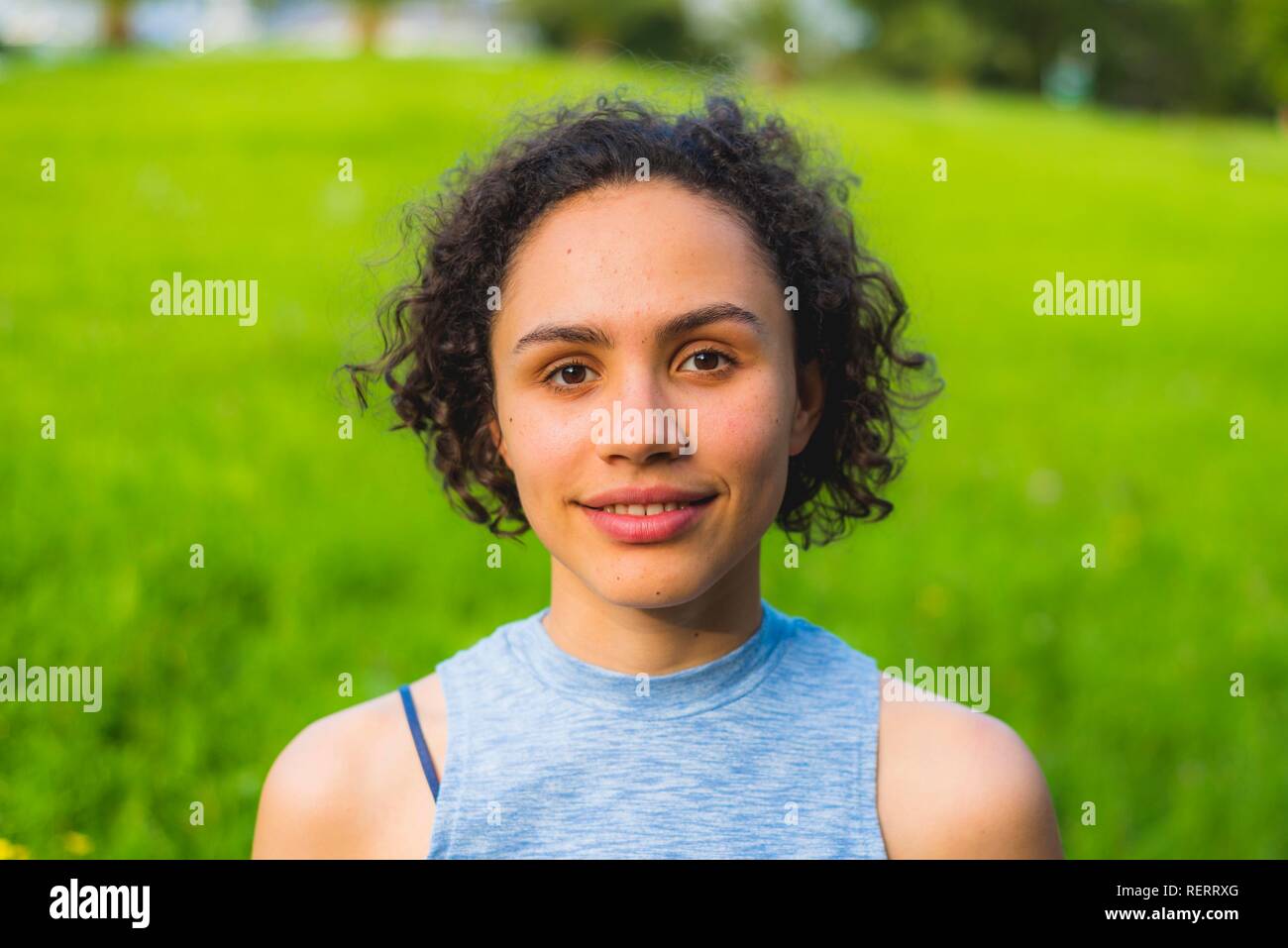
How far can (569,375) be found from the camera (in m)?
2.04

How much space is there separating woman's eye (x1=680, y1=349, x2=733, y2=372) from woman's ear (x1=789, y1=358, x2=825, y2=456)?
0.94ft

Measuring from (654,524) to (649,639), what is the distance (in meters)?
0.23

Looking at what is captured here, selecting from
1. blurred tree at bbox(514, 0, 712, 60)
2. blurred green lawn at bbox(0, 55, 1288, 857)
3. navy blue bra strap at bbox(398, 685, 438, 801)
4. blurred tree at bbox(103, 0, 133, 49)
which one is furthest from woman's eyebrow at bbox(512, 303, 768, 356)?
blurred tree at bbox(514, 0, 712, 60)

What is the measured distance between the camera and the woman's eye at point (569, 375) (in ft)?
6.66

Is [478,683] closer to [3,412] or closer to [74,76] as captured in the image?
[3,412]

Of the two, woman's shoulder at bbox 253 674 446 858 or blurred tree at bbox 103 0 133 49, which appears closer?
woman's shoulder at bbox 253 674 446 858

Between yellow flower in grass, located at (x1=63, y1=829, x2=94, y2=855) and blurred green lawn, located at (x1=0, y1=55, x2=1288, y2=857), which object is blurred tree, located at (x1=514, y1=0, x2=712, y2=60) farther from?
yellow flower in grass, located at (x1=63, y1=829, x2=94, y2=855)

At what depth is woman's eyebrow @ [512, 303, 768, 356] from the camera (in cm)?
196

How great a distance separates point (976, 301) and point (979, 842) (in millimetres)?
9536

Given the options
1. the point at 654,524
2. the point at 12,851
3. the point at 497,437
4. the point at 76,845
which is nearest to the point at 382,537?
the point at 76,845

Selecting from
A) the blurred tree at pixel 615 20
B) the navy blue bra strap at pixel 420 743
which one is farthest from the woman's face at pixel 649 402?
the blurred tree at pixel 615 20

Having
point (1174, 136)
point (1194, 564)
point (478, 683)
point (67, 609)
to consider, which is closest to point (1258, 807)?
point (1194, 564)

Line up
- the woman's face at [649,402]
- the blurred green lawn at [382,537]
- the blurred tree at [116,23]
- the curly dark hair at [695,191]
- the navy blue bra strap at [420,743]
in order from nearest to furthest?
the woman's face at [649,402], the navy blue bra strap at [420,743], the curly dark hair at [695,191], the blurred green lawn at [382,537], the blurred tree at [116,23]

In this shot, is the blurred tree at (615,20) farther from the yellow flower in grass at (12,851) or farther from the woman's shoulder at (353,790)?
the woman's shoulder at (353,790)
